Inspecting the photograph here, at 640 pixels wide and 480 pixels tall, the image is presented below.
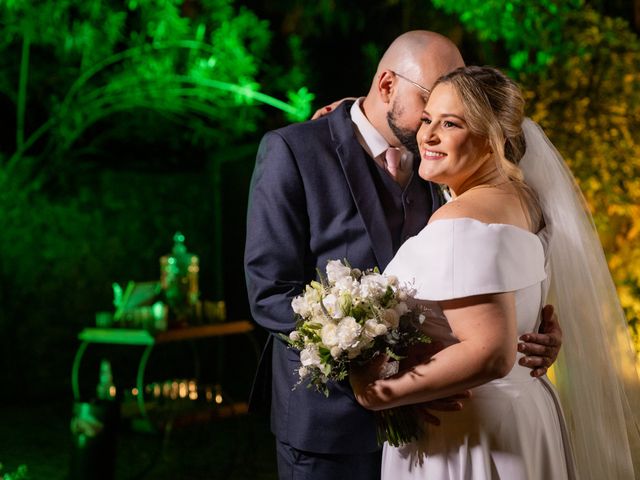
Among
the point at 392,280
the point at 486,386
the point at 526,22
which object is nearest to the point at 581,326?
the point at 486,386

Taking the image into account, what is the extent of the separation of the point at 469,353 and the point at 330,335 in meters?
0.31

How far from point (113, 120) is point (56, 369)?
2.35 m

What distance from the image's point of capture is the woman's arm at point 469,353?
74.4 inches

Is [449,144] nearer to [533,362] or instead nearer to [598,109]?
[533,362]

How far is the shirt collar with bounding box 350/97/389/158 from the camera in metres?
2.68

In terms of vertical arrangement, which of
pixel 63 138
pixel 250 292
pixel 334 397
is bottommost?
pixel 334 397

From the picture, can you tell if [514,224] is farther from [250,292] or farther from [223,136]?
[223,136]

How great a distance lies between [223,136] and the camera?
7.76 m

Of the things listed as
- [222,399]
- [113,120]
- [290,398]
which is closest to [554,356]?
[290,398]

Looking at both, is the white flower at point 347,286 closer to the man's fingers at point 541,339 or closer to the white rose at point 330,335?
the white rose at point 330,335

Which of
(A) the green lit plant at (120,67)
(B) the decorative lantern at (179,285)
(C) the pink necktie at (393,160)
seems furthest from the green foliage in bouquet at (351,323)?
(A) the green lit plant at (120,67)

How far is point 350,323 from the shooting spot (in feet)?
6.28

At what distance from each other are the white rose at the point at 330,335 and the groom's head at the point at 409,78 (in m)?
0.87

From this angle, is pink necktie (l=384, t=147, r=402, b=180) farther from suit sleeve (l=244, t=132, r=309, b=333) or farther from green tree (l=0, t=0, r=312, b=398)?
green tree (l=0, t=0, r=312, b=398)
